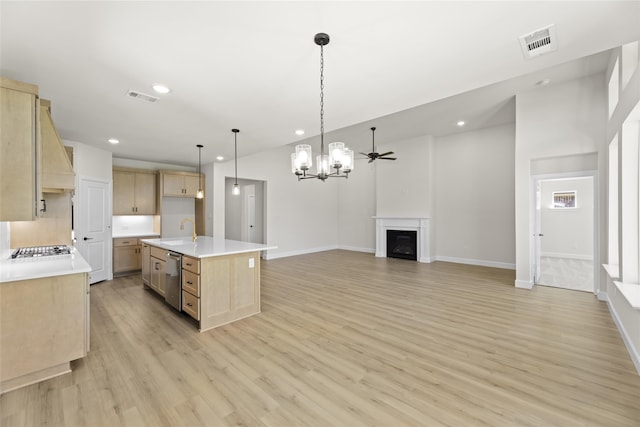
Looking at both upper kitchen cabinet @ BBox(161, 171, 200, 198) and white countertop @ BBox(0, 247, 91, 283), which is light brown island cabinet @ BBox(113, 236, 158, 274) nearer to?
upper kitchen cabinet @ BBox(161, 171, 200, 198)

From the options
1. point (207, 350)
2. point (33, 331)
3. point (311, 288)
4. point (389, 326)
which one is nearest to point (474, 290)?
point (389, 326)

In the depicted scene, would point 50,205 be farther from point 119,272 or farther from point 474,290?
point 474,290

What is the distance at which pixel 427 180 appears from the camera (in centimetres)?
736

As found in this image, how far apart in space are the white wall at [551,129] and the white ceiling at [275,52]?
1.87 feet

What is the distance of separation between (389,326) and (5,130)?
13.2 feet

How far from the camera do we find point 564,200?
7.57 meters

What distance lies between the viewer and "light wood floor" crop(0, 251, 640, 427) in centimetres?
187

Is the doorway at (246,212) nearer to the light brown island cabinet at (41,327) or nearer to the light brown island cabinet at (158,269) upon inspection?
the light brown island cabinet at (158,269)

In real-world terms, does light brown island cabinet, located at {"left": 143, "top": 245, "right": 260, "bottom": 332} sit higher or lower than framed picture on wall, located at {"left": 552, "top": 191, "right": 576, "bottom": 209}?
lower

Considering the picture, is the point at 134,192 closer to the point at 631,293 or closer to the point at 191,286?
the point at 191,286

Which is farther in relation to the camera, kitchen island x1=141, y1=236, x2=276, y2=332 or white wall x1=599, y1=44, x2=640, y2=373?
kitchen island x1=141, y1=236, x2=276, y2=332

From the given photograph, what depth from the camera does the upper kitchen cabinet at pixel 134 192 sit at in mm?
6023

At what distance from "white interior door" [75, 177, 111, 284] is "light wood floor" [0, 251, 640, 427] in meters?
1.56

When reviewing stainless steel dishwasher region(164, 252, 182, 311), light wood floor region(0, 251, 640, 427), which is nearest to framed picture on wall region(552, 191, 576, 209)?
light wood floor region(0, 251, 640, 427)
